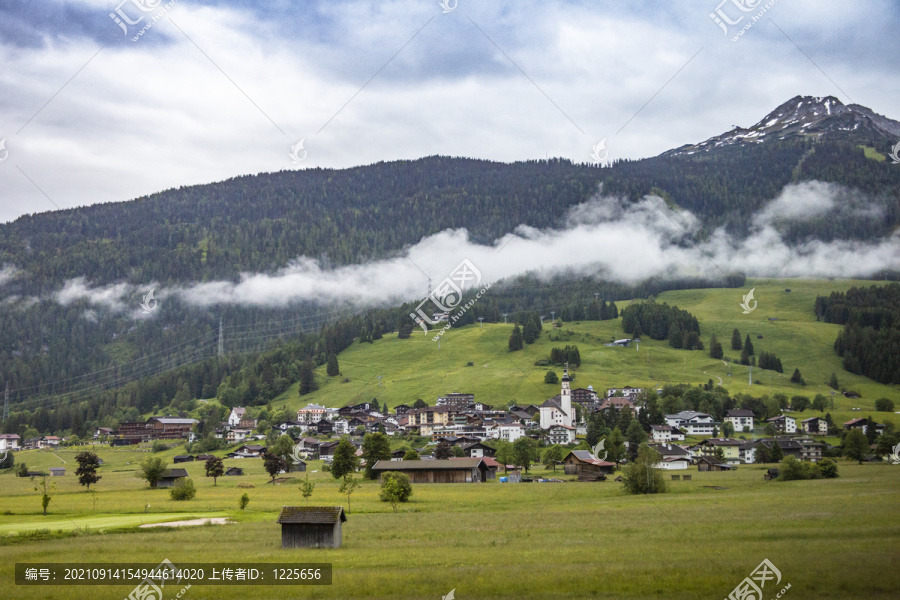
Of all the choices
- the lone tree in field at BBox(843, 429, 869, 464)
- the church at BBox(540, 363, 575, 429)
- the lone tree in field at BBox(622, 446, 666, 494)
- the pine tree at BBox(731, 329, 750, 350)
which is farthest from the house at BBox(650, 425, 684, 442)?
the pine tree at BBox(731, 329, 750, 350)

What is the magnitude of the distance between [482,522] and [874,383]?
431 ft

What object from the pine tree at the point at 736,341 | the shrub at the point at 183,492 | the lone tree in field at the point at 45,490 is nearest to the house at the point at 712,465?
the shrub at the point at 183,492

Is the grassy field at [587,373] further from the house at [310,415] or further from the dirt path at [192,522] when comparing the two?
the dirt path at [192,522]

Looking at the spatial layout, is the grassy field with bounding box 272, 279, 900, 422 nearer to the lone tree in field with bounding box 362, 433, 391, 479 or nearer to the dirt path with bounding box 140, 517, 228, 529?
the lone tree in field with bounding box 362, 433, 391, 479

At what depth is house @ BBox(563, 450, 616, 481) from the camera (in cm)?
7975

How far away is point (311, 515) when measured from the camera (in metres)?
35.7

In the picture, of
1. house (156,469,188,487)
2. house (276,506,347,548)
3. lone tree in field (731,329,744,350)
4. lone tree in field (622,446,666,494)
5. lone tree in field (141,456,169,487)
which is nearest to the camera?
house (276,506,347,548)

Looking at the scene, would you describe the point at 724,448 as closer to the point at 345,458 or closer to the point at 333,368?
the point at 345,458

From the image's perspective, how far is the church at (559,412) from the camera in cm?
13962

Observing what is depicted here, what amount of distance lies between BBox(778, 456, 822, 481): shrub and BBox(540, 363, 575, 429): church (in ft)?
242

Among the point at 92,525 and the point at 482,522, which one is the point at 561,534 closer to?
the point at 482,522

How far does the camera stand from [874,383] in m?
147

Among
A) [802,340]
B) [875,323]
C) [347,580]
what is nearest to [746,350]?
[802,340]

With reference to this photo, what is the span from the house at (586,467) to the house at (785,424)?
44.9 meters
